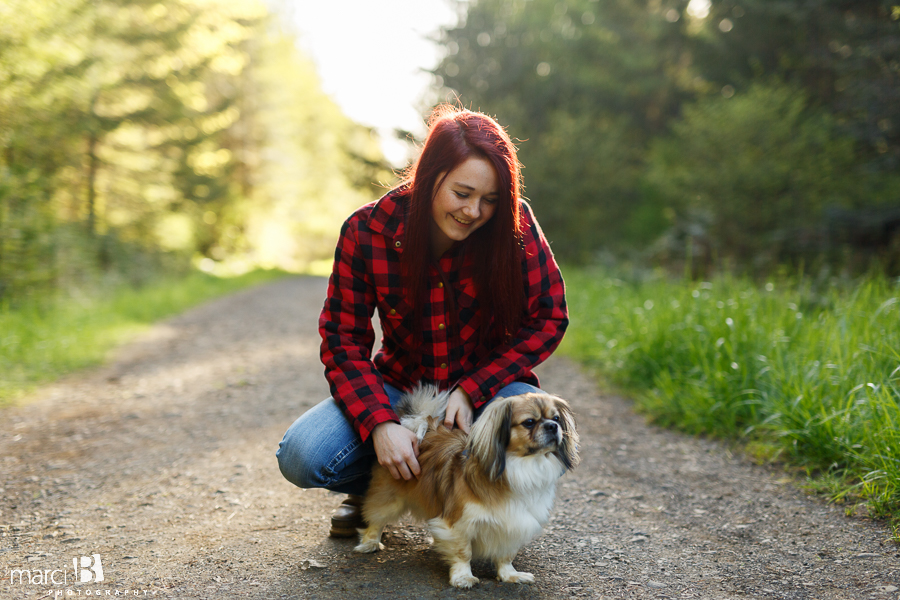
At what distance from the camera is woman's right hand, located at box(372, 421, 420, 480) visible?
226cm

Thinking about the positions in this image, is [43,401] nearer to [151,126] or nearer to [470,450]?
[470,450]

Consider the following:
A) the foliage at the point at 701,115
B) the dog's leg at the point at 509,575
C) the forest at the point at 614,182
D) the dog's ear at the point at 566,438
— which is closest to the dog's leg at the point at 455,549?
the dog's leg at the point at 509,575

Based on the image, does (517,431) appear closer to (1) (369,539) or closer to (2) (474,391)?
(2) (474,391)

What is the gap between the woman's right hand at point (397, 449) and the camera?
226 cm

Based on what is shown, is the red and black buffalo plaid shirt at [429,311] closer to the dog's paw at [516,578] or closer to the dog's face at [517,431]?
the dog's face at [517,431]

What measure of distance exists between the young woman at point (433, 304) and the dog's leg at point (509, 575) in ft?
1.64

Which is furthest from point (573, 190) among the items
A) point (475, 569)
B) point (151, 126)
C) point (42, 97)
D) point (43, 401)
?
point (475, 569)

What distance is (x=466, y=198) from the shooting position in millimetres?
2389

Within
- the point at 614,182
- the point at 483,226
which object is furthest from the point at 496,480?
the point at 614,182

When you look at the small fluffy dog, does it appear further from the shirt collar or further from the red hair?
the shirt collar

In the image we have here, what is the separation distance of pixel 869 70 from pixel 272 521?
319 inches

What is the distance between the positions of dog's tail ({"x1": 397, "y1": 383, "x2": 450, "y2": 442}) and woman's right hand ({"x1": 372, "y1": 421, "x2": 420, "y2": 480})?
0.23 ft

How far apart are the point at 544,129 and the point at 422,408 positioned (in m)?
15.9

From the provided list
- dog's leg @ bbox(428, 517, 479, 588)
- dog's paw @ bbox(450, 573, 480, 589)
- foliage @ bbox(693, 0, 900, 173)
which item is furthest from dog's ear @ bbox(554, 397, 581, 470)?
foliage @ bbox(693, 0, 900, 173)
